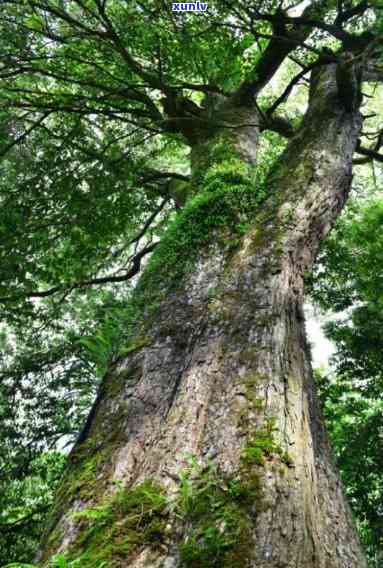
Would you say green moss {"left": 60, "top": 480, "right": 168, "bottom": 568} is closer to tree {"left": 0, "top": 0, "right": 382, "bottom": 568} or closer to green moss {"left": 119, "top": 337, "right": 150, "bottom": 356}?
tree {"left": 0, "top": 0, "right": 382, "bottom": 568}

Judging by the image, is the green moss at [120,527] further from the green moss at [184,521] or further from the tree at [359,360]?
the tree at [359,360]

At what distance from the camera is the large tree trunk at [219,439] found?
55.0 inches

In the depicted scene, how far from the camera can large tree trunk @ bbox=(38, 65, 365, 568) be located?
4.59 feet

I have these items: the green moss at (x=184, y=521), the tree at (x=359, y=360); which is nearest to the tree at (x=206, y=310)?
the green moss at (x=184, y=521)

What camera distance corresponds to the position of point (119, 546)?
54.3 inches

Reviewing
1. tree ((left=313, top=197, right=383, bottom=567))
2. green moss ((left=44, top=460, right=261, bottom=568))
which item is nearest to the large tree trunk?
green moss ((left=44, top=460, right=261, bottom=568))

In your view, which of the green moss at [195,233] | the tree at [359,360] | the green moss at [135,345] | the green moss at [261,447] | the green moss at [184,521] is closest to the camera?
the green moss at [184,521]

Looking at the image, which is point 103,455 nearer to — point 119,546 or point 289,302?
point 119,546

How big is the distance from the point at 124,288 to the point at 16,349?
2382 millimetres

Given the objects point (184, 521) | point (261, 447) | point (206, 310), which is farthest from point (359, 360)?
point (184, 521)

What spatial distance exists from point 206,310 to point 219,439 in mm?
997

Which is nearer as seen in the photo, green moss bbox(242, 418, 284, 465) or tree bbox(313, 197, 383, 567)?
green moss bbox(242, 418, 284, 465)

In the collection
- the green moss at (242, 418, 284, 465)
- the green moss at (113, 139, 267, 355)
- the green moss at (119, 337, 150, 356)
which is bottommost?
the green moss at (242, 418, 284, 465)

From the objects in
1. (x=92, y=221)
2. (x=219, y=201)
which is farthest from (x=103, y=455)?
(x=92, y=221)
